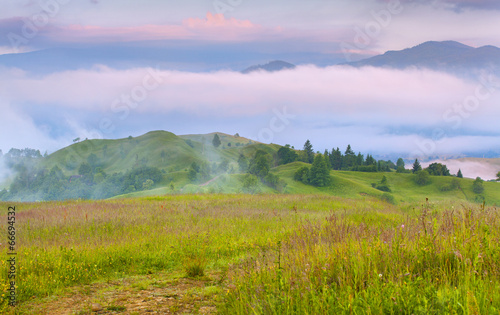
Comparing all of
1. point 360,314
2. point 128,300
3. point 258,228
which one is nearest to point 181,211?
point 258,228

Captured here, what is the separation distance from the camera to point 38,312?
17.5ft

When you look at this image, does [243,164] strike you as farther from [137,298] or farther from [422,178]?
[137,298]

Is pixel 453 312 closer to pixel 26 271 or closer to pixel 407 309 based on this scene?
pixel 407 309

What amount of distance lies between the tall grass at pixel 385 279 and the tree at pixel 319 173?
115807 millimetres

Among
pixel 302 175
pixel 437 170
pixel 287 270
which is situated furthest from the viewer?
pixel 437 170

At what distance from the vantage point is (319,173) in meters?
121

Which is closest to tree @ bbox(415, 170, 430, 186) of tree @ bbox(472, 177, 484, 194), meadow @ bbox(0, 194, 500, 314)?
tree @ bbox(472, 177, 484, 194)

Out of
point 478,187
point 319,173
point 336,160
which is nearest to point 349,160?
point 336,160

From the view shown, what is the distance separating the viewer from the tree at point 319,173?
11994 cm

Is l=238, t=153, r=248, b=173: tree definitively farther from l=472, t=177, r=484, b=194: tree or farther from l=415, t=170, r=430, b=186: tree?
l=472, t=177, r=484, b=194: tree

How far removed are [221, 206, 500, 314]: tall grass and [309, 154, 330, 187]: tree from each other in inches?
4559

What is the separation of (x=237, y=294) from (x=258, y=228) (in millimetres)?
7522

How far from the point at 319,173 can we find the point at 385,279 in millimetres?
119394

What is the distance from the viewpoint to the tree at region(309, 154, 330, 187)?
120 m
